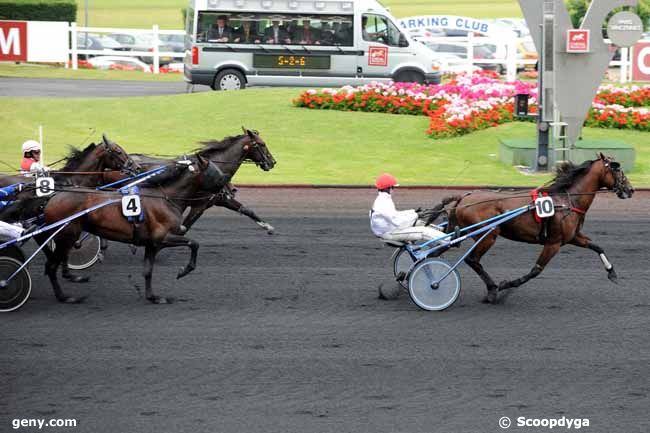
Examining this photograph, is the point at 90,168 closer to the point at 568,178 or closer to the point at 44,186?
the point at 44,186

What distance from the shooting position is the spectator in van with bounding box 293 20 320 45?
1104 inches

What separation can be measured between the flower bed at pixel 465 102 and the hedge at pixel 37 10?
16.3 meters

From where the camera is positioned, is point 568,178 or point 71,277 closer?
point 568,178

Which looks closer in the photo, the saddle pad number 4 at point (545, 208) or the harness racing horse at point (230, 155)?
the saddle pad number 4 at point (545, 208)

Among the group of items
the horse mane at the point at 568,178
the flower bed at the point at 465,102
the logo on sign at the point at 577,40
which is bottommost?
the horse mane at the point at 568,178

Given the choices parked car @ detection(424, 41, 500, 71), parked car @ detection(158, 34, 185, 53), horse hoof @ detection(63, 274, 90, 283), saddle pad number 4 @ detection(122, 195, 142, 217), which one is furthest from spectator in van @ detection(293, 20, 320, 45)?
saddle pad number 4 @ detection(122, 195, 142, 217)

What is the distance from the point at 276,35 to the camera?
2795 centimetres

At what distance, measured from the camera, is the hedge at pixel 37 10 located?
36.5 m

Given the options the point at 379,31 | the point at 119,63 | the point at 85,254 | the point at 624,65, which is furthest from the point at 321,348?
the point at 119,63

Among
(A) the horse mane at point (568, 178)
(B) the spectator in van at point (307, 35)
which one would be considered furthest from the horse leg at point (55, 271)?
(B) the spectator in van at point (307, 35)

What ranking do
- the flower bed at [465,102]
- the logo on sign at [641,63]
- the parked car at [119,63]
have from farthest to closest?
the parked car at [119,63] → the logo on sign at [641,63] → the flower bed at [465,102]

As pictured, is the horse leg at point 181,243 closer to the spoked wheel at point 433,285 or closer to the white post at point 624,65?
the spoked wheel at point 433,285

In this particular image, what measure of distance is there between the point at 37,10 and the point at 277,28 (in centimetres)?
1287

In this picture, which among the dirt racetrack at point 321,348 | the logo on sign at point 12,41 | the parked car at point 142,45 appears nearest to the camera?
the dirt racetrack at point 321,348
